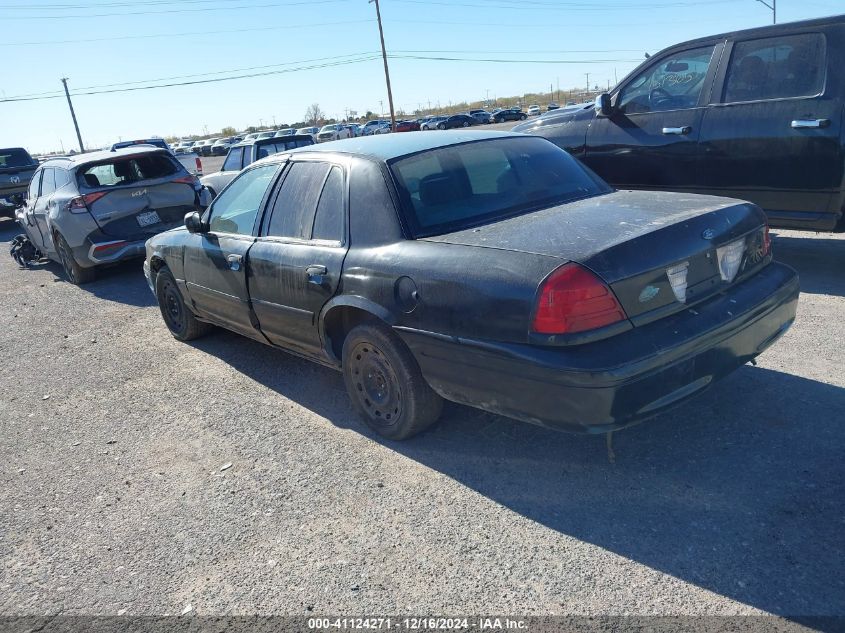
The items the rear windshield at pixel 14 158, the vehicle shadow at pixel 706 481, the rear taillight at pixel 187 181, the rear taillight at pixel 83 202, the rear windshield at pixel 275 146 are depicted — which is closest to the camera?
the vehicle shadow at pixel 706 481

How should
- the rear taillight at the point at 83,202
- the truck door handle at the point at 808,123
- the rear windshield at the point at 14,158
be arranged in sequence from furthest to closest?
the rear windshield at the point at 14,158 → the rear taillight at the point at 83,202 → the truck door handle at the point at 808,123

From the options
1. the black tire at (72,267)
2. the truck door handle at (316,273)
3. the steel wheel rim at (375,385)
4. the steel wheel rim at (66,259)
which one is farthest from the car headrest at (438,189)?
the steel wheel rim at (66,259)

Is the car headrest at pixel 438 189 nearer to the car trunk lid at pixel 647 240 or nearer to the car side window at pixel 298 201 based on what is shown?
the car trunk lid at pixel 647 240

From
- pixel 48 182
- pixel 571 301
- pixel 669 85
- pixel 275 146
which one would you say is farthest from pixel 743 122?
pixel 275 146

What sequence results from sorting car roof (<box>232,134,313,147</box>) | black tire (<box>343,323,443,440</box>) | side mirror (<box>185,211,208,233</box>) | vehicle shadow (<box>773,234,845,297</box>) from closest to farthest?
black tire (<box>343,323,443,440</box>)
side mirror (<box>185,211,208,233</box>)
vehicle shadow (<box>773,234,845,297</box>)
car roof (<box>232,134,313,147</box>)

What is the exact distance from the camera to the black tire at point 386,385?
12.0ft

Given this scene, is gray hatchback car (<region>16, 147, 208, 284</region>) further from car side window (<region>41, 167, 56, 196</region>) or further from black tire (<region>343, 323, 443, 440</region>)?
black tire (<region>343, 323, 443, 440</region>)

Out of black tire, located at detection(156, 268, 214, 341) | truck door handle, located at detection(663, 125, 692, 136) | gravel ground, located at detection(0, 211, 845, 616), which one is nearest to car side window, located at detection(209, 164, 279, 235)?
black tire, located at detection(156, 268, 214, 341)

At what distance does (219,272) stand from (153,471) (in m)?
1.59

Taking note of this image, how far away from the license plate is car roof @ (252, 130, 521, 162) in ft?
16.5

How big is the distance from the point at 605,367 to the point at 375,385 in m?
1.50

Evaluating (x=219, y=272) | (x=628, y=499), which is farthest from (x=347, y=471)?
(x=219, y=272)

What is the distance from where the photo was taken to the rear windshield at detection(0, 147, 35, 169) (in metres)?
18.0

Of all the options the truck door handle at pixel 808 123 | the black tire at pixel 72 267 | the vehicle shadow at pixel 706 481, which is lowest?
the vehicle shadow at pixel 706 481
